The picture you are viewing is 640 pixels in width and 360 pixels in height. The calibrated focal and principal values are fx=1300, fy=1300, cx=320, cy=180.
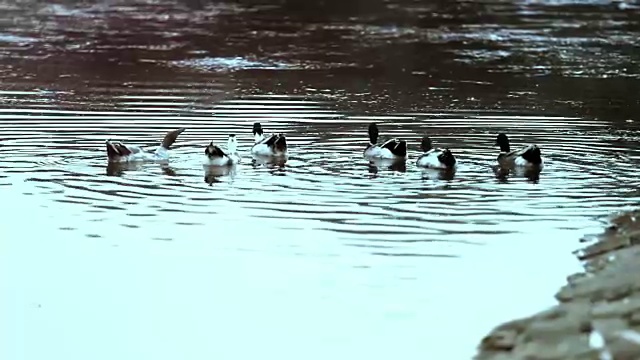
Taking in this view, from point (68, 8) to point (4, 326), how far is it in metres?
41.8

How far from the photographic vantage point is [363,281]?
494 inches

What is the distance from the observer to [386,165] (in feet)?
62.5

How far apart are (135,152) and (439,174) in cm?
457

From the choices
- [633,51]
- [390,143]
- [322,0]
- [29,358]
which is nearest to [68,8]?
[322,0]

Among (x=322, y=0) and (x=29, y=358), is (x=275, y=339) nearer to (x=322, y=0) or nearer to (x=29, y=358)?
(x=29, y=358)

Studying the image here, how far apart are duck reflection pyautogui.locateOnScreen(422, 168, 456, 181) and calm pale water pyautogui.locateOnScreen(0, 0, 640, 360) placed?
0.11 metres

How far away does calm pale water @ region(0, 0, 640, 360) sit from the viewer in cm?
1141

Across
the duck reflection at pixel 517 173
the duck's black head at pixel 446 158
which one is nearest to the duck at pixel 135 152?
the duck's black head at pixel 446 158

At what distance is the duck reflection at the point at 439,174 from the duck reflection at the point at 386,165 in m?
0.56

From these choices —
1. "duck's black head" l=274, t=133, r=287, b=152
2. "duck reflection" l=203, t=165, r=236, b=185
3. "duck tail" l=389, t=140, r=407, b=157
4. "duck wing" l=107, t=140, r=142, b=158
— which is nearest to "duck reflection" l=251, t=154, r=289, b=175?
"duck's black head" l=274, t=133, r=287, b=152

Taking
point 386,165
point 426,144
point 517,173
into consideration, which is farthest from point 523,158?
point 386,165

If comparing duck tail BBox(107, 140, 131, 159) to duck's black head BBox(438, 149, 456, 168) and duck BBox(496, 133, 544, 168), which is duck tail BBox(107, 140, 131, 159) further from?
duck BBox(496, 133, 544, 168)

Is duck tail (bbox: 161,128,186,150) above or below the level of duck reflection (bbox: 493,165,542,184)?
→ above

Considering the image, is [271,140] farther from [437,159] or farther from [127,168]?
[437,159]
